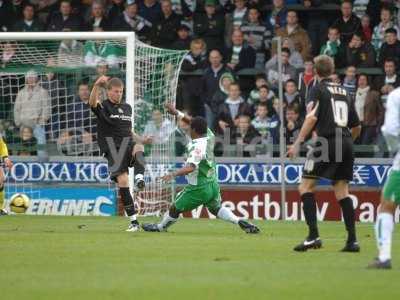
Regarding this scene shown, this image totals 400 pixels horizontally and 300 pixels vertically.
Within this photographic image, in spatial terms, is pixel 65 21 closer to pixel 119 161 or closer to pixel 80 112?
pixel 80 112

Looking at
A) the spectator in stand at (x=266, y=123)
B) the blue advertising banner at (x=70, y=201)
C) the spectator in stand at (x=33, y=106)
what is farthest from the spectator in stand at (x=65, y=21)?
the spectator in stand at (x=266, y=123)

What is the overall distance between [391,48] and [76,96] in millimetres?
6301

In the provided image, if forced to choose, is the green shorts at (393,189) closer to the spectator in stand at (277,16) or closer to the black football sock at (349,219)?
the black football sock at (349,219)

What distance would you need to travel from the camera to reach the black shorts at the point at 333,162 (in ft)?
41.6

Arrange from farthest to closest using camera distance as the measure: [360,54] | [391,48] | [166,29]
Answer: [166,29], [360,54], [391,48]

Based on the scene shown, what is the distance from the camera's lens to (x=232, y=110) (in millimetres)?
22984

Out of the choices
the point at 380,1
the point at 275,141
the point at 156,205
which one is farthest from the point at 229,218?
the point at 380,1

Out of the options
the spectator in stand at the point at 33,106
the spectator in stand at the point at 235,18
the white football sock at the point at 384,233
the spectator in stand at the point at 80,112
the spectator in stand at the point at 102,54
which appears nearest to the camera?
the white football sock at the point at 384,233

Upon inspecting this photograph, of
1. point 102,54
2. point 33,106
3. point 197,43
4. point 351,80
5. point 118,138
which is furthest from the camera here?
point 197,43

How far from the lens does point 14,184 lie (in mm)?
22031

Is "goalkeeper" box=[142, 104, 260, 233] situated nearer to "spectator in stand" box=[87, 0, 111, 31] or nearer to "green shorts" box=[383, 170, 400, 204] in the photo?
"green shorts" box=[383, 170, 400, 204]

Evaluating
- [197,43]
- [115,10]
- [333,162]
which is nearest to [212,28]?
[197,43]

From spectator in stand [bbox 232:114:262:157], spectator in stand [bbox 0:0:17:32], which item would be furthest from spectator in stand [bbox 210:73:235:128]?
spectator in stand [bbox 0:0:17:32]

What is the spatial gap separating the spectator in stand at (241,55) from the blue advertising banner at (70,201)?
4220 millimetres
